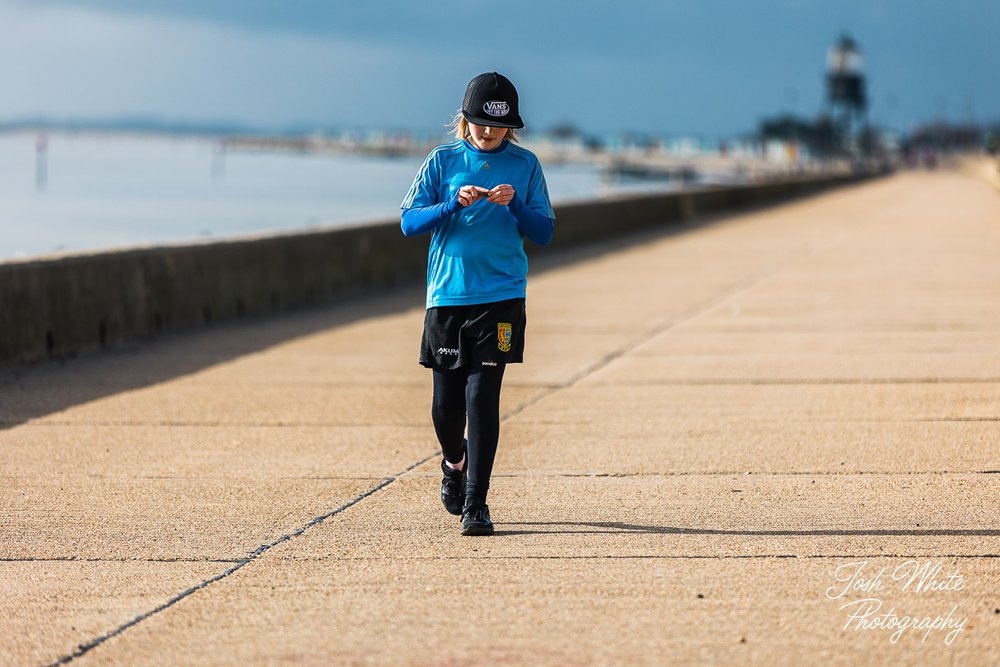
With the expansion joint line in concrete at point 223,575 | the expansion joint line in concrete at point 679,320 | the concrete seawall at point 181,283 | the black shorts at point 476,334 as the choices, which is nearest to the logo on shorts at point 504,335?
the black shorts at point 476,334

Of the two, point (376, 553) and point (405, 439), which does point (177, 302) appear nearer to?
point (405, 439)

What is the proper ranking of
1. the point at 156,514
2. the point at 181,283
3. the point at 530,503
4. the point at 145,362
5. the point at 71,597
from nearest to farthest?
1. the point at 71,597
2. the point at 156,514
3. the point at 530,503
4. the point at 145,362
5. the point at 181,283

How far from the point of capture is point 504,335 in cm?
614

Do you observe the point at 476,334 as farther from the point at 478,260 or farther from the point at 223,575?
the point at 223,575

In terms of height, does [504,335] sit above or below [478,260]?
below

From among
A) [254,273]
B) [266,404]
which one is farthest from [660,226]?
[266,404]

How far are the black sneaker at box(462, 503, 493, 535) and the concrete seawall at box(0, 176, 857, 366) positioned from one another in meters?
6.12

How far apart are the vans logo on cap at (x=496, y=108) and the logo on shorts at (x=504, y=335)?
79 centimetres

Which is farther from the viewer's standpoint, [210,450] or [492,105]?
[210,450]

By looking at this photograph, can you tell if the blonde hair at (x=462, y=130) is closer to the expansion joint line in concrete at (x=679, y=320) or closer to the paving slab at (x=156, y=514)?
the paving slab at (x=156, y=514)

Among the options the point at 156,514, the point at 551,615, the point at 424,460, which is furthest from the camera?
the point at 424,460

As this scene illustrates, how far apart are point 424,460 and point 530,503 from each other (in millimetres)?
1236

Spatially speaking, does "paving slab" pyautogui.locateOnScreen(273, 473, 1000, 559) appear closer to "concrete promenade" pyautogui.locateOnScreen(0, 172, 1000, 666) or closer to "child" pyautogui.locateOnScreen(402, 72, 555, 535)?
"concrete promenade" pyautogui.locateOnScreen(0, 172, 1000, 666)

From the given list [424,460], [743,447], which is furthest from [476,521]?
[743,447]
